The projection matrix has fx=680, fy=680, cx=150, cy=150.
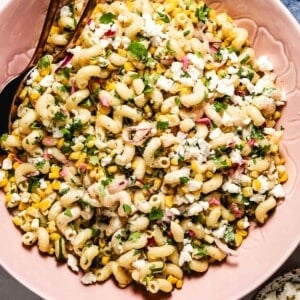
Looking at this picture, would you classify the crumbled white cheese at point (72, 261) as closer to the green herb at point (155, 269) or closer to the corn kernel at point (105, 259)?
the corn kernel at point (105, 259)

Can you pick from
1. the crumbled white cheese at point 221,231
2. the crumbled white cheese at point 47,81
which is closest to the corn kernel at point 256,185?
the crumbled white cheese at point 221,231

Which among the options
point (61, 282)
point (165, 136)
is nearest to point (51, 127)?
point (165, 136)

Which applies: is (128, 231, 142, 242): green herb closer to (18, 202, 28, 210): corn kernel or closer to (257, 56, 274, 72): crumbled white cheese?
(18, 202, 28, 210): corn kernel

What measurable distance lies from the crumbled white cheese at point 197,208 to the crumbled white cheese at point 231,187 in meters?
0.06

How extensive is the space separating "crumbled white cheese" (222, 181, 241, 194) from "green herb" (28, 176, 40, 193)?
447 mm

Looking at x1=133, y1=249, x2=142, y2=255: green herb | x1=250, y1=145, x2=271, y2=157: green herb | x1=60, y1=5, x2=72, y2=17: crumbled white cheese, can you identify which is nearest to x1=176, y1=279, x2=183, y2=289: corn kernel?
x1=133, y1=249, x2=142, y2=255: green herb

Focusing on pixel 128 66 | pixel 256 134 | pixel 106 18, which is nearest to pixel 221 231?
pixel 256 134

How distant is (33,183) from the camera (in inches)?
64.8

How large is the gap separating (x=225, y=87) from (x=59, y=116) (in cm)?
39

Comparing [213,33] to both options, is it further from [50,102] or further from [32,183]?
[32,183]

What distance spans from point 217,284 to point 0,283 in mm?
681

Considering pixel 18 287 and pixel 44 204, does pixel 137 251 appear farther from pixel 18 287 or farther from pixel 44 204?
pixel 18 287

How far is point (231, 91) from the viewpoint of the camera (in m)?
1.59

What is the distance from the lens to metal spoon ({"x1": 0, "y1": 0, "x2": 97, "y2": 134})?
5.30ft
